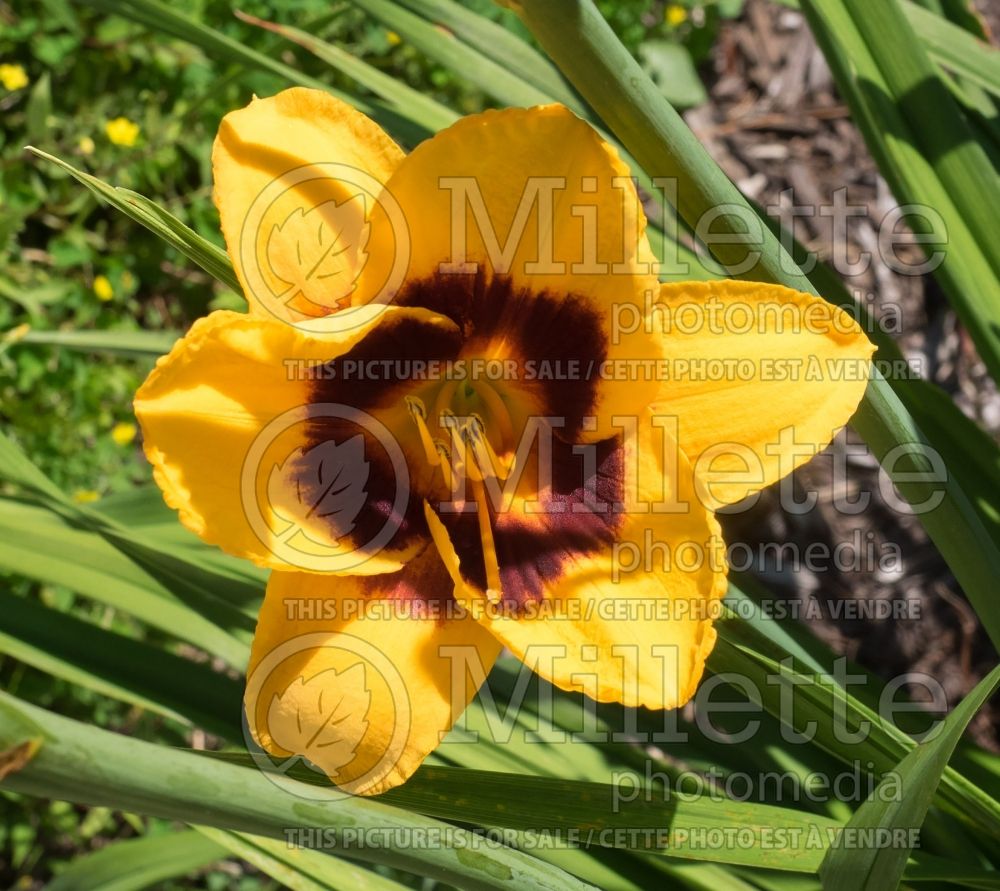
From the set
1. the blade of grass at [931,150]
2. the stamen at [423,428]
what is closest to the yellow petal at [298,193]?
the stamen at [423,428]

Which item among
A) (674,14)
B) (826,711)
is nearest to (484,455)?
(826,711)

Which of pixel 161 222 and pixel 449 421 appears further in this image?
pixel 449 421

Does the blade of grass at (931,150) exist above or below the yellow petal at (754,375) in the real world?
above

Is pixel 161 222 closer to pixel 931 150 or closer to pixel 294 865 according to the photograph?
pixel 294 865

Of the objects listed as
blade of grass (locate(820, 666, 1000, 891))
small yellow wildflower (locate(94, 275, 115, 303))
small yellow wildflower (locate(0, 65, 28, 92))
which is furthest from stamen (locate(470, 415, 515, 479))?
small yellow wildflower (locate(0, 65, 28, 92))

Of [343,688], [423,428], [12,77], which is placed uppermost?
[12,77]

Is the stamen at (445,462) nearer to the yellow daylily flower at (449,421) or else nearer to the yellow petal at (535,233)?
the yellow daylily flower at (449,421)

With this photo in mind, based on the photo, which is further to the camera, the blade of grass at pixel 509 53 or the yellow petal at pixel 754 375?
the blade of grass at pixel 509 53

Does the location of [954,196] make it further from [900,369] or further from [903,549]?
[903,549]
